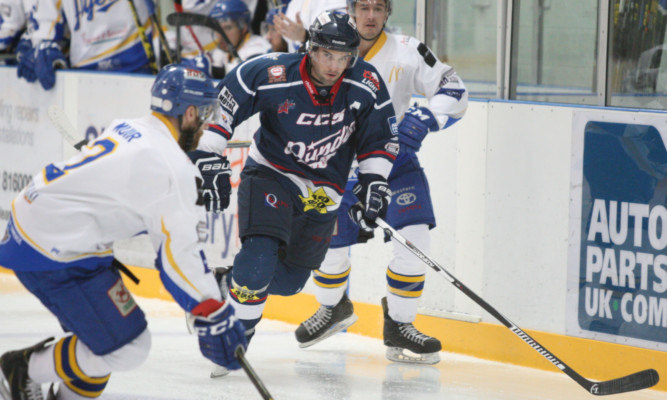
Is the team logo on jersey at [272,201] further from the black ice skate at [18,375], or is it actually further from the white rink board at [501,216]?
the white rink board at [501,216]

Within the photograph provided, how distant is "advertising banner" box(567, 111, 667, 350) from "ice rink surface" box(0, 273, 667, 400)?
0.25 meters

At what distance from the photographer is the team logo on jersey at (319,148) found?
11.6ft

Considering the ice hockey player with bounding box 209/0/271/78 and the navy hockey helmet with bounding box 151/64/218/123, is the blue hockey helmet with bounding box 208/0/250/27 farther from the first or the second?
the navy hockey helmet with bounding box 151/64/218/123

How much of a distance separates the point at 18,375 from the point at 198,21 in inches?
113

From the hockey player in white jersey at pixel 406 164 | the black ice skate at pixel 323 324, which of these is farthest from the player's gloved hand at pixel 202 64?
the black ice skate at pixel 323 324

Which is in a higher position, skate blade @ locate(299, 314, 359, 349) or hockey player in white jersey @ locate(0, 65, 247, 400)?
hockey player in white jersey @ locate(0, 65, 247, 400)

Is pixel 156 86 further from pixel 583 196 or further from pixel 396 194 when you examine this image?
pixel 583 196

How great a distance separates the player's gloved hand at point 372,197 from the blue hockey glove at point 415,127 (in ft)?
0.91

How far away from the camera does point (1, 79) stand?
6027mm

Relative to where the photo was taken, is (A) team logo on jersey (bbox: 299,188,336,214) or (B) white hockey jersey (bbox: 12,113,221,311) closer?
(B) white hockey jersey (bbox: 12,113,221,311)

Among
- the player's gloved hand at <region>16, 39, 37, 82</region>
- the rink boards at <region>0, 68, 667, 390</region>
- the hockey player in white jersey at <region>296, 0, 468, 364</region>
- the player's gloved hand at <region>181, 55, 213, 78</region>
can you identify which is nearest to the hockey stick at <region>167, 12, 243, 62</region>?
the player's gloved hand at <region>181, 55, 213, 78</region>

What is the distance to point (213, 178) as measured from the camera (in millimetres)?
3391

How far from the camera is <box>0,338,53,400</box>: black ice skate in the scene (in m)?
2.88

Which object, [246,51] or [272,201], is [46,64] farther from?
[272,201]
